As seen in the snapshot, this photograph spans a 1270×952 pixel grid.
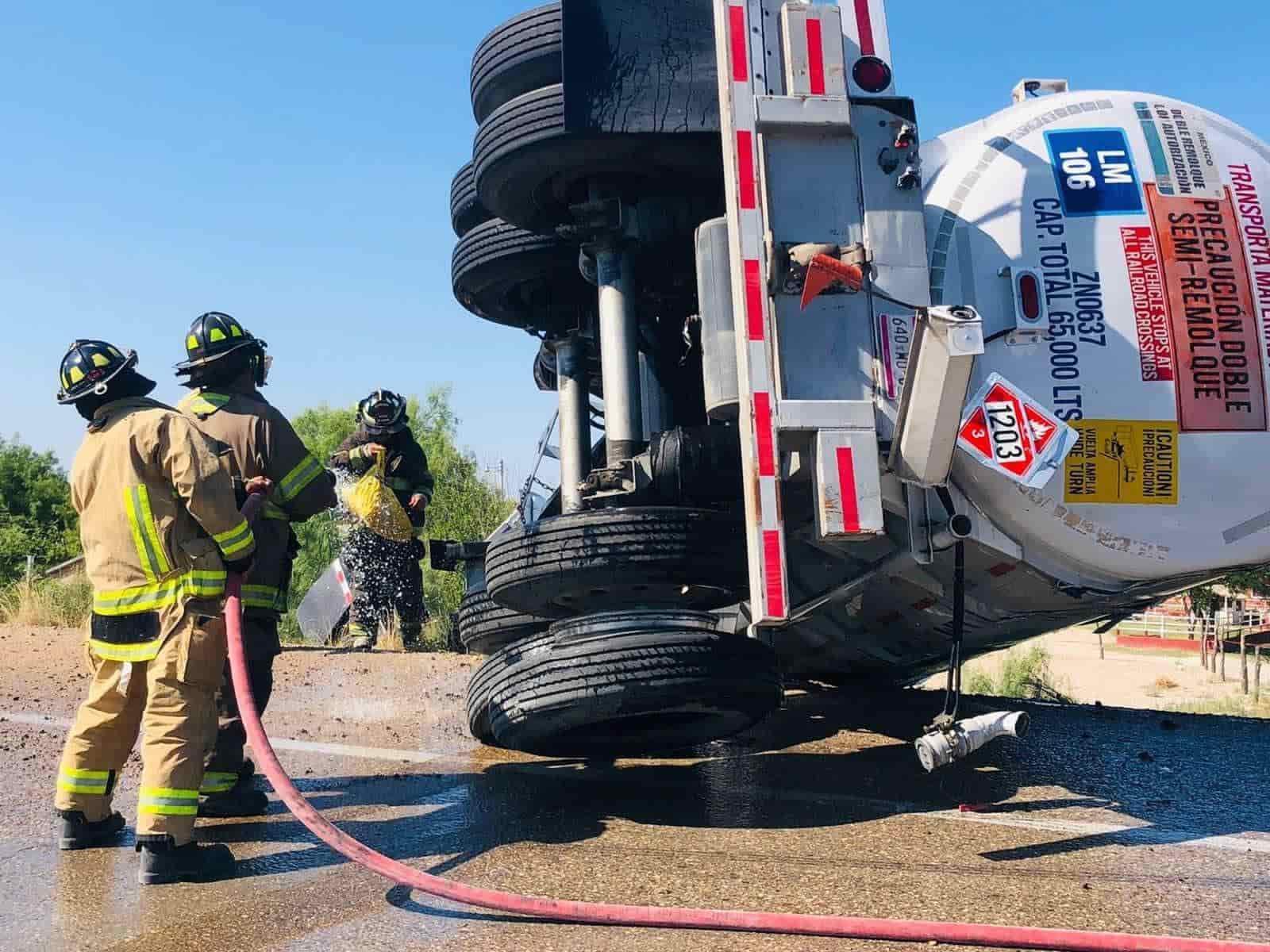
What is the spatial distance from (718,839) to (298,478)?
78.0 inches

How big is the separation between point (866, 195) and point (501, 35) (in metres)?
2.00

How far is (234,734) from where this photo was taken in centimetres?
400

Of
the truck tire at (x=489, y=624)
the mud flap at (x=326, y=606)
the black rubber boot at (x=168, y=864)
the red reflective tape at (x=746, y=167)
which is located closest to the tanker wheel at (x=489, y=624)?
the truck tire at (x=489, y=624)

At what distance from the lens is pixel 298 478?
4180 mm

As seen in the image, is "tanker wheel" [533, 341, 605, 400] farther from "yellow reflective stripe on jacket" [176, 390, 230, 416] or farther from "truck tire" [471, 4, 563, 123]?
"yellow reflective stripe on jacket" [176, 390, 230, 416]

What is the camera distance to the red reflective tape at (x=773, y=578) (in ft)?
11.1

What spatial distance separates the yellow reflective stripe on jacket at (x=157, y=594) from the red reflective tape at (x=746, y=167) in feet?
6.67

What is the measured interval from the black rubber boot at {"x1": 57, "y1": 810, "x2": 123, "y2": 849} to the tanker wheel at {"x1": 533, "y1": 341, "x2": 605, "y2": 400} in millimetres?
2700

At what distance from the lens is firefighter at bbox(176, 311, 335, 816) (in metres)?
4.05

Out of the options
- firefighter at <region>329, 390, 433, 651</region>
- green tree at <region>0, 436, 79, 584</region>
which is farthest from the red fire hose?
green tree at <region>0, 436, 79, 584</region>

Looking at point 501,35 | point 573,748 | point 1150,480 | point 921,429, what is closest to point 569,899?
point 573,748

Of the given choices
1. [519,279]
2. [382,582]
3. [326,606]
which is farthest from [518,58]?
[326,606]

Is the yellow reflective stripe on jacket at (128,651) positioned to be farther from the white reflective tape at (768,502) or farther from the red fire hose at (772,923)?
the white reflective tape at (768,502)

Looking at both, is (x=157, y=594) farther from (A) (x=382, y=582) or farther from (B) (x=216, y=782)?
(A) (x=382, y=582)
